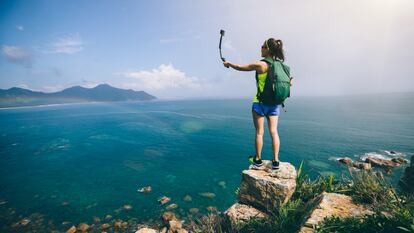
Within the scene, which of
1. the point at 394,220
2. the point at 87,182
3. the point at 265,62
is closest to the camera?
the point at 394,220

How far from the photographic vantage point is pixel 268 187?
6.72 m

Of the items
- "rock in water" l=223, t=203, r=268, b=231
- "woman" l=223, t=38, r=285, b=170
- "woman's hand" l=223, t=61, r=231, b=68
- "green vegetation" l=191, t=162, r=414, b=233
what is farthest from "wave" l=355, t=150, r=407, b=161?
"woman's hand" l=223, t=61, r=231, b=68

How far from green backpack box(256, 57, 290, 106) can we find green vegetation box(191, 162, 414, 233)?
3.02 metres

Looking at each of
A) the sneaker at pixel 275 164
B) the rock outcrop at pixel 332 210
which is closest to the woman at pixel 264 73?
the sneaker at pixel 275 164

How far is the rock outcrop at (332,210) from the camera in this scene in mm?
4850

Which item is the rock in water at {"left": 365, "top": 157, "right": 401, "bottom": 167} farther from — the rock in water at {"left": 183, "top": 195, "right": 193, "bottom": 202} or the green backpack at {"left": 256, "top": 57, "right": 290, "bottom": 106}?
the green backpack at {"left": 256, "top": 57, "right": 290, "bottom": 106}

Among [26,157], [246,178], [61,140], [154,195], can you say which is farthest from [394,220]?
[61,140]

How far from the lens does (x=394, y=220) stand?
401cm

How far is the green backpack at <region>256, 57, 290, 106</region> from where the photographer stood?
477cm

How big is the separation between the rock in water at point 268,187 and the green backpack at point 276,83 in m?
3.06

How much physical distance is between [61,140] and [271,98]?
218ft

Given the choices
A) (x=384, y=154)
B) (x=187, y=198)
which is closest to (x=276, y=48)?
(x=187, y=198)

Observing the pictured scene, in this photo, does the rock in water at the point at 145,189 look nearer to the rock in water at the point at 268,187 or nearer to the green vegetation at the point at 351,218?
the green vegetation at the point at 351,218

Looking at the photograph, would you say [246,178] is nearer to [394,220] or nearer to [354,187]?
[354,187]
